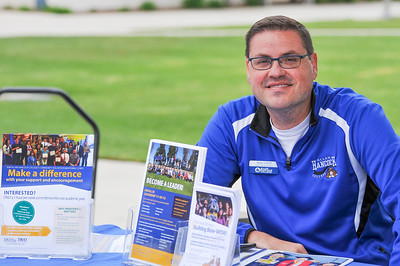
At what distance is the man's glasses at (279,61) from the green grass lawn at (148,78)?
5021 mm

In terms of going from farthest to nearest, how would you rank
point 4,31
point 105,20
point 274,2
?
1. point 274,2
2. point 105,20
3. point 4,31

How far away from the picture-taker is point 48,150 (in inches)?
102

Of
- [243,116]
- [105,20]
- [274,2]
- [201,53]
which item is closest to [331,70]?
[201,53]

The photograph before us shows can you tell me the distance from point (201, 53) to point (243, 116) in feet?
46.7

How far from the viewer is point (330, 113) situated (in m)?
2.88

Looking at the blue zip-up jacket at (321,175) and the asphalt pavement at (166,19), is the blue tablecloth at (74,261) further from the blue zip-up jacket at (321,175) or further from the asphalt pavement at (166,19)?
the asphalt pavement at (166,19)

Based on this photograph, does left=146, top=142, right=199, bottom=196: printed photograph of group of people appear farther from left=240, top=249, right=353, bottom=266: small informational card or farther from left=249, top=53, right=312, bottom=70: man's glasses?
left=249, top=53, right=312, bottom=70: man's glasses

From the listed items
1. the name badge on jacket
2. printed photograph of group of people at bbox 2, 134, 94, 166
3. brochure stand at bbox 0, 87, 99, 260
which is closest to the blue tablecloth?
brochure stand at bbox 0, 87, 99, 260

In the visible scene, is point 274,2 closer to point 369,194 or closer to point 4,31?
point 4,31

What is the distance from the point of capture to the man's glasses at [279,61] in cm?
277

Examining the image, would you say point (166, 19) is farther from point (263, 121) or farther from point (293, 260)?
point (293, 260)

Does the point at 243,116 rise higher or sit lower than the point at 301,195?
higher

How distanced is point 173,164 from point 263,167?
0.59 meters

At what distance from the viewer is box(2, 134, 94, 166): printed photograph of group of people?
2.58 metres
